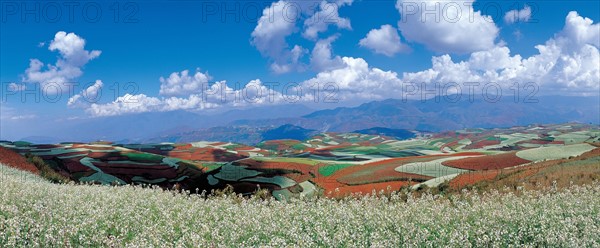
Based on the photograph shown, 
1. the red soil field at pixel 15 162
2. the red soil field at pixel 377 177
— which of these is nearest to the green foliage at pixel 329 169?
the red soil field at pixel 377 177

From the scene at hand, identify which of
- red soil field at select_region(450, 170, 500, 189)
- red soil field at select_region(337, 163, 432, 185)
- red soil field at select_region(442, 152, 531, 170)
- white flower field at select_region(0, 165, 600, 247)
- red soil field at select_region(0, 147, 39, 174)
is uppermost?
white flower field at select_region(0, 165, 600, 247)

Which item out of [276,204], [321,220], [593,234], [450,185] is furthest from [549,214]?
[450,185]

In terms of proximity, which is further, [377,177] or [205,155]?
[205,155]

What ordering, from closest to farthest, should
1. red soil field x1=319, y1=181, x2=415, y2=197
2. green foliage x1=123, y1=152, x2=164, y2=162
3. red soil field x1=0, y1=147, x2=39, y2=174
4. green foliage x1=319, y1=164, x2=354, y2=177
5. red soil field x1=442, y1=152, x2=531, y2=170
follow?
red soil field x1=319, y1=181, x2=415, y2=197 → red soil field x1=0, y1=147, x2=39, y2=174 → red soil field x1=442, y1=152, x2=531, y2=170 → green foliage x1=319, y1=164, x2=354, y2=177 → green foliage x1=123, y1=152, x2=164, y2=162

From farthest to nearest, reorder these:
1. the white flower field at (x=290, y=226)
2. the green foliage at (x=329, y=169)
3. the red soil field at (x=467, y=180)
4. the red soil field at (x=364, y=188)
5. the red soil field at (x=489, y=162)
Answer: the green foliage at (x=329, y=169), the red soil field at (x=489, y=162), the red soil field at (x=364, y=188), the red soil field at (x=467, y=180), the white flower field at (x=290, y=226)

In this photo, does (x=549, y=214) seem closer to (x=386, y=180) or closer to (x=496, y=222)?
(x=496, y=222)

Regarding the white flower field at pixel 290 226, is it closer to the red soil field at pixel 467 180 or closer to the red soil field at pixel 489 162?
the red soil field at pixel 467 180

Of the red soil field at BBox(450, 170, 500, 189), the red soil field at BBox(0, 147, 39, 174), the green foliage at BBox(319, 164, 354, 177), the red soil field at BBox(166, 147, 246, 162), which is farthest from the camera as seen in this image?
the red soil field at BBox(166, 147, 246, 162)

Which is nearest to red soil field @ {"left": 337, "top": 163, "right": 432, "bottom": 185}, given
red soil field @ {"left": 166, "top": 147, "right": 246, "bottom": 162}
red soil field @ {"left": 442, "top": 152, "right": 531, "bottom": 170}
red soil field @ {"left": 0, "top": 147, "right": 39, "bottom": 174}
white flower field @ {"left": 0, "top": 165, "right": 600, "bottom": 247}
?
red soil field @ {"left": 442, "top": 152, "right": 531, "bottom": 170}

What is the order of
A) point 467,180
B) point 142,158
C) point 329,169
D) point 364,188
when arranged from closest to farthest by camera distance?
point 467,180, point 364,188, point 329,169, point 142,158

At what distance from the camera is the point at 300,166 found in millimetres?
52781

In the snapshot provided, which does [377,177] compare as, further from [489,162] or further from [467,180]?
[489,162]

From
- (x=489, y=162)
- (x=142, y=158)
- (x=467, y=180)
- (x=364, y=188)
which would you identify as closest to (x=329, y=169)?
(x=364, y=188)

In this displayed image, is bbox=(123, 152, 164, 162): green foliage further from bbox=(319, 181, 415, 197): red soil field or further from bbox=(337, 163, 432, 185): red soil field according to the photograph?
bbox=(319, 181, 415, 197): red soil field
